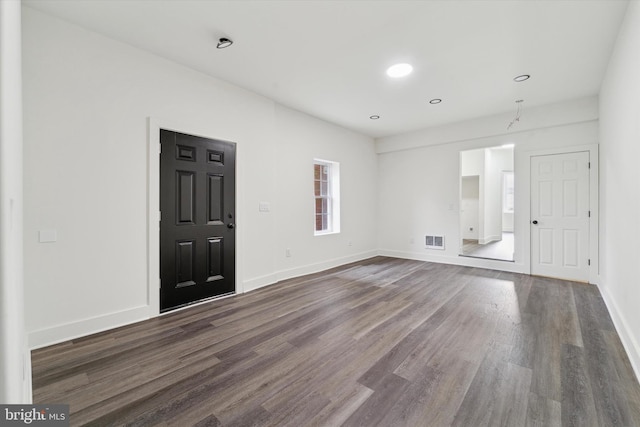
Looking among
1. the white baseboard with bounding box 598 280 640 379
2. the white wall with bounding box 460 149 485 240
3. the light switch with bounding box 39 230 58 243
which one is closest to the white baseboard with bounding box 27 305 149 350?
the light switch with bounding box 39 230 58 243

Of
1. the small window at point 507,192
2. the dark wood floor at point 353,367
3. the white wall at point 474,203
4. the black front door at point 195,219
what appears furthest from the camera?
the small window at point 507,192

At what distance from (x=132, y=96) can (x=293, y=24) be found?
1784 mm

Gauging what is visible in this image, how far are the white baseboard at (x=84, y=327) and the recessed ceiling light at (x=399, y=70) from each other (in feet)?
12.6

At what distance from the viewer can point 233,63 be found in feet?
10.3

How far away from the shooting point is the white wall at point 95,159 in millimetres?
2303

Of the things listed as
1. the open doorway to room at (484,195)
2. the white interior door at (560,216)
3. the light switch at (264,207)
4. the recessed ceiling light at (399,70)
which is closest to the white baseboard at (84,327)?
the light switch at (264,207)

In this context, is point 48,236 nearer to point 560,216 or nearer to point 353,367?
point 353,367

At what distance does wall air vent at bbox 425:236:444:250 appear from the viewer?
5781 millimetres

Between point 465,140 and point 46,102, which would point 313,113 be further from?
point 46,102

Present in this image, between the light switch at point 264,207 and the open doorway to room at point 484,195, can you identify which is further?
the open doorway to room at point 484,195

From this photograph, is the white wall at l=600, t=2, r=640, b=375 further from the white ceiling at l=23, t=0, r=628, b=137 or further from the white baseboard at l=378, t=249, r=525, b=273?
the white baseboard at l=378, t=249, r=525, b=273

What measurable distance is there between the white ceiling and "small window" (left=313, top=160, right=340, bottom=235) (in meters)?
1.70

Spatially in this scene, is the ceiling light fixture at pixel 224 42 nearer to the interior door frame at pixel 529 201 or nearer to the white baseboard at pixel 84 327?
the white baseboard at pixel 84 327

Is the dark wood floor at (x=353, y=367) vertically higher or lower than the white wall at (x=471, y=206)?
lower
